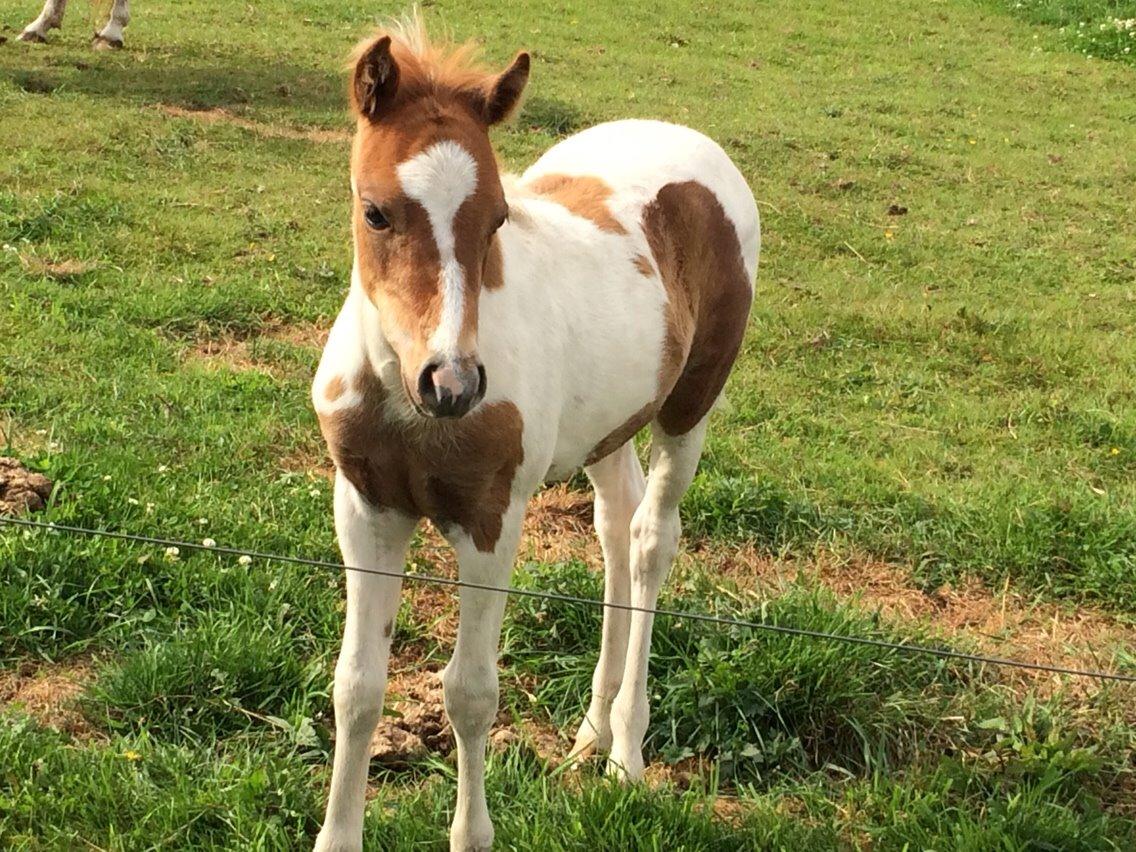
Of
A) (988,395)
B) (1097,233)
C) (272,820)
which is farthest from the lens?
(1097,233)

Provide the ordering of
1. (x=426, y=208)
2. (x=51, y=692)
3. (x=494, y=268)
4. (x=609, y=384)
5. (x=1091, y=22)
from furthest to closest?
(x=1091, y=22)
(x=51, y=692)
(x=609, y=384)
(x=494, y=268)
(x=426, y=208)


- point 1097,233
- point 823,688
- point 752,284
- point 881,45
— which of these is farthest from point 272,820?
point 881,45

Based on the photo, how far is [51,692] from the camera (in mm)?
3248

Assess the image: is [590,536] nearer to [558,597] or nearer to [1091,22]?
[558,597]

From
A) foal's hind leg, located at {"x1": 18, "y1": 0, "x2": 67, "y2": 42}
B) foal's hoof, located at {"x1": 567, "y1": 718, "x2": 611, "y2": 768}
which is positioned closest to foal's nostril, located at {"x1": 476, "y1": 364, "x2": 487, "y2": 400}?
foal's hoof, located at {"x1": 567, "y1": 718, "x2": 611, "y2": 768}

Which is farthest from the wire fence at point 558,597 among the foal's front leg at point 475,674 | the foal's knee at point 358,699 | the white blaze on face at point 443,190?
the white blaze on face at point 443,190

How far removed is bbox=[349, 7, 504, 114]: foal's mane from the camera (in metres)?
2.44

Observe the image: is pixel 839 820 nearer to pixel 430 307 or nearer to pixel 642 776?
pixel 642 776

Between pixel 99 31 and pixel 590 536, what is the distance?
9697 millimetres

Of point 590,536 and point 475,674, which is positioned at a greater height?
point 475,674

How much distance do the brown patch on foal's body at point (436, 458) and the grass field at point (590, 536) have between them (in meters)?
0.84

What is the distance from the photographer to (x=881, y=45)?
51.5 ft

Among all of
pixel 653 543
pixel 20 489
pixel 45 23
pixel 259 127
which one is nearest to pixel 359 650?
pixel 653 543

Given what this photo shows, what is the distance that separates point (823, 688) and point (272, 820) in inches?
62.8
